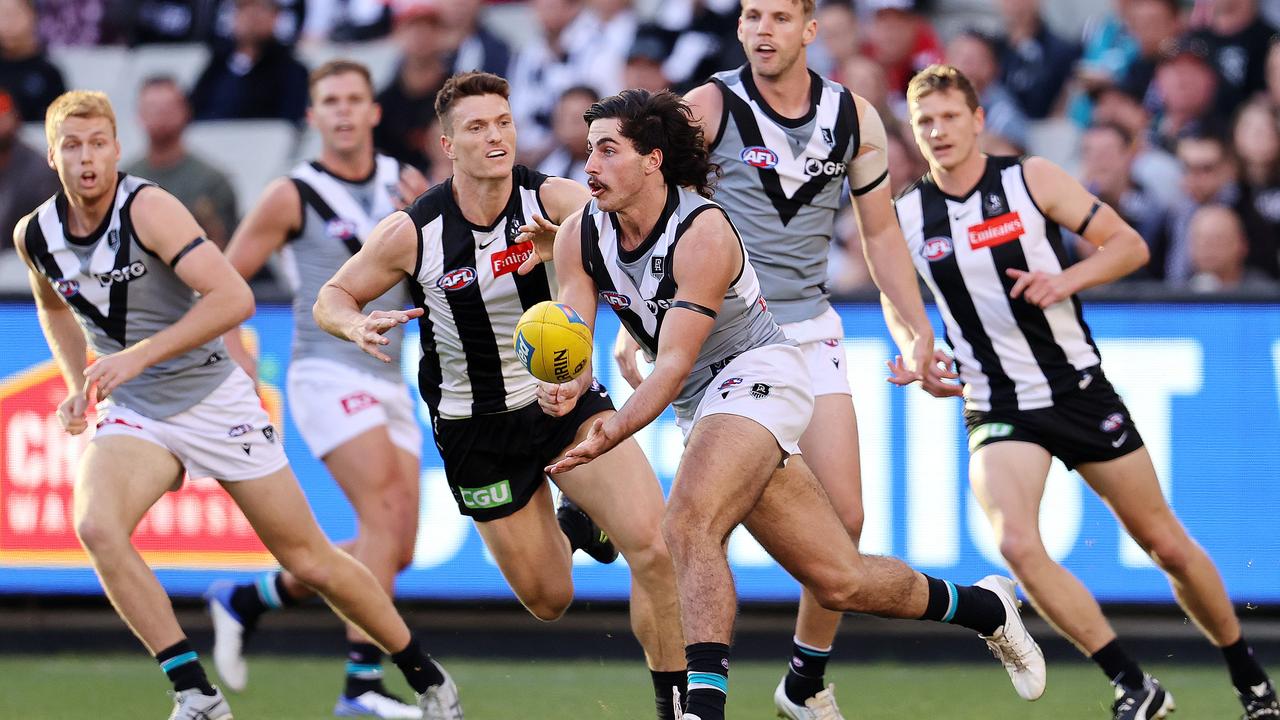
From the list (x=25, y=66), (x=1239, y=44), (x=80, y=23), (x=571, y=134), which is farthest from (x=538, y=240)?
(x=80, y=23)

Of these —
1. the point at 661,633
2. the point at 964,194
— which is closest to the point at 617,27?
the point at 964,194

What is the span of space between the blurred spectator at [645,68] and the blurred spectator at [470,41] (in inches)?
47.1

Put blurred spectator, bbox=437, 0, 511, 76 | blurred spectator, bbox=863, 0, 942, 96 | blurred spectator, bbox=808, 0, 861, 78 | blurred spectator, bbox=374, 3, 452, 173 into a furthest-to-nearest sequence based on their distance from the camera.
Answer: blurred spectator, bbox=437, 0, 511, 76, blurred spectator, bbox=374, 3, 452, 173, blurred spectator, bbox=863, 0, 942, 96, blurred spectator, bbox=808, 0, 861, 78

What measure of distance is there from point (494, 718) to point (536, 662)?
6.20 feet

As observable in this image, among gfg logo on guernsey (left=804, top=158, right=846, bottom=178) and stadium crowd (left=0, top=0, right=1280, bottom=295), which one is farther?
stadium crowd (left=0, top=0, right=1280, bottom=295)

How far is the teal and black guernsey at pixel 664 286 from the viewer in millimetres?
5781

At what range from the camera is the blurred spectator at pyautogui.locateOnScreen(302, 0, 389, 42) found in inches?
538

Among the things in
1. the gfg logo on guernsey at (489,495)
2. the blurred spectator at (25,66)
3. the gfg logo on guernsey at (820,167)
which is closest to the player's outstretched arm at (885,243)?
the gfg logo on guernsey at (820,167)

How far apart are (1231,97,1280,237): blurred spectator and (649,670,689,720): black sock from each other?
5724mm

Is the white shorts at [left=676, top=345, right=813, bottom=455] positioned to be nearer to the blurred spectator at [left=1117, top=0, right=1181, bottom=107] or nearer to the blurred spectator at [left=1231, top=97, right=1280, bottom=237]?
the blurred spectator at [left=1231, top=97, right=1280, bottom=237]

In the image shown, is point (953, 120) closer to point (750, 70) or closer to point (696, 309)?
point (750, 70)

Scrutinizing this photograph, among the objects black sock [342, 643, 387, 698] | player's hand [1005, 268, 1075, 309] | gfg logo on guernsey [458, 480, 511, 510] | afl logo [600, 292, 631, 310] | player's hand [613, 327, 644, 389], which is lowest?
black sock [342, 643, 387, 698]

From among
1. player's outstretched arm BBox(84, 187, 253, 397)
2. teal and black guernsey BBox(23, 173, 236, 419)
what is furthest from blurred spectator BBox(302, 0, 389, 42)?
player's outstretched arm BBox(84, 187, 253, 397)

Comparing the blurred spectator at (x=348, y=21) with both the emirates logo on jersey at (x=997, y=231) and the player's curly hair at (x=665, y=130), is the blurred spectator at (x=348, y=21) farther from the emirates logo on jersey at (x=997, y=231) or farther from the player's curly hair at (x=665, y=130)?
the player's curly hair at (x=665, y=130)
